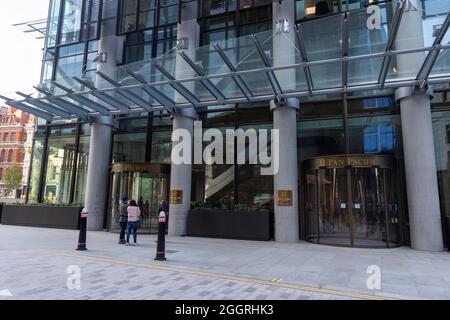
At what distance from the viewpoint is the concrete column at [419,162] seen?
1100 cm

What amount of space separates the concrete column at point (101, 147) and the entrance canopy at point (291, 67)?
2715 millimetres

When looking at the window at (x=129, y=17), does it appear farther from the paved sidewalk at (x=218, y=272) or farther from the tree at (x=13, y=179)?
the tree at (x=13, y=179)

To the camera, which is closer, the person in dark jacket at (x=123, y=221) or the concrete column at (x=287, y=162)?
the person in dark jacket at (x=123, y=221)

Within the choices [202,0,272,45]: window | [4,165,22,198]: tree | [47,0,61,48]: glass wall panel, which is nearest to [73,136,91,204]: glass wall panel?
[47,0,61,48]: glass wall panel

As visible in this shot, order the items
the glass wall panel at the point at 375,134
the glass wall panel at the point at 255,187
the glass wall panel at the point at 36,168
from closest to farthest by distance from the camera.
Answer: the glass wall panel at the point at 375,134 → the glass wall panel at the point at 255,187 → the glass wall panel at the point at 36,168

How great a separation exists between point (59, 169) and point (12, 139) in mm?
51644

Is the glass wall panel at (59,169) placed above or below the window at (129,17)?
below

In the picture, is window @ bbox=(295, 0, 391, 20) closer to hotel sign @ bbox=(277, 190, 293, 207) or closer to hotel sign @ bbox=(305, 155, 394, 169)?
hotel sign @ bbox=(305, 155, 394, 169)

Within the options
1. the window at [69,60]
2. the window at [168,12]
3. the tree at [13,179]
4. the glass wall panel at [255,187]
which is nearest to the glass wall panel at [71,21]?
the window at [69,60]

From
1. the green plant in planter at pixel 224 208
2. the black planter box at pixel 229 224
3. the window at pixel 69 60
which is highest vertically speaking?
the window at pixel 69 60

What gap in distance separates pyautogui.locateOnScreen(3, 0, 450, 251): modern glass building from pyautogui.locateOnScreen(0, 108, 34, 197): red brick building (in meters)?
49.1

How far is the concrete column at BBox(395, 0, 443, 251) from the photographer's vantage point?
36.1 feet

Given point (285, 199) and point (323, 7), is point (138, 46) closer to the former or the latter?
point (323, 7)

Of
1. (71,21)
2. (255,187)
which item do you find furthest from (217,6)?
(71,21)
